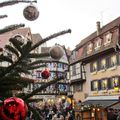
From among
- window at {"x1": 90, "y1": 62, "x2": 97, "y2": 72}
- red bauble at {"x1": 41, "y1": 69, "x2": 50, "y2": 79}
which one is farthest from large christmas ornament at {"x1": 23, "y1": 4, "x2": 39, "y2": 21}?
window at {"x1": 90, "y1": 62, "x2": 97, "y2": 72}

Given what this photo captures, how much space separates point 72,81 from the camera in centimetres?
4738

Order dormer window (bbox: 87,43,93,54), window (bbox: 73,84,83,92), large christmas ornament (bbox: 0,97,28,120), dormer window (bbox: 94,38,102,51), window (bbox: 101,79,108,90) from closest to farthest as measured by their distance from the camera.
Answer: large christmas ornament (bbox: 0,97,28,120) → window (bbox: 101,79,108,90) → dormer window (bbox: 94,38,102,51) → dormer window (bbox: 87,43,93,54) → window (bbox: 73,84,83,92)

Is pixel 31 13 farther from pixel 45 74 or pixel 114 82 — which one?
pixel 114 82

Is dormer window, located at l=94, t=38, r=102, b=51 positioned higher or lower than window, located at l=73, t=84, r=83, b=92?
higher

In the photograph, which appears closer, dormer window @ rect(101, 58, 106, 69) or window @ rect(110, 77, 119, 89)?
window @ rect(110, 77, 119, 89)

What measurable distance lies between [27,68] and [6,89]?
0.43m

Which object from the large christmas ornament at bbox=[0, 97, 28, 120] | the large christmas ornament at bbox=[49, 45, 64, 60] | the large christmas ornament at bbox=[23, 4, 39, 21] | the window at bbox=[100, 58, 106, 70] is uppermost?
the window at bbox=[100, 58, 106, 70]

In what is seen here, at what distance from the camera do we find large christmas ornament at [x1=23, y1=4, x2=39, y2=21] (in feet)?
15.9

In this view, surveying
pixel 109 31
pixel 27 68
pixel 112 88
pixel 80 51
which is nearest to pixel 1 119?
pixel 27 68

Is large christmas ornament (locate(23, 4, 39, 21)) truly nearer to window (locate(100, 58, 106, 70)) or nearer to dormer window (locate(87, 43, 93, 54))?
window (locate(100, 58, 106, 70))

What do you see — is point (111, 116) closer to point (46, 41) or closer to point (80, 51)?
point (46, 41)

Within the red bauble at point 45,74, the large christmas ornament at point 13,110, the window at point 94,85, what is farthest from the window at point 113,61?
the large christmas ornament at point 13,110

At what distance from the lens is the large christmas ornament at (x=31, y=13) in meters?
4.83

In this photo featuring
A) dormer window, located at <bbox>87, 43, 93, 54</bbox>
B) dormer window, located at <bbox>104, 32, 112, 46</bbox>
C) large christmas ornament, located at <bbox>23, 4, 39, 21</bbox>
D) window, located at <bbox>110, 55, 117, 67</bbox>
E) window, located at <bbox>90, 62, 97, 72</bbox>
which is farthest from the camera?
dormer window, located at <bbox>87, 43, 93, 54</bbox>
